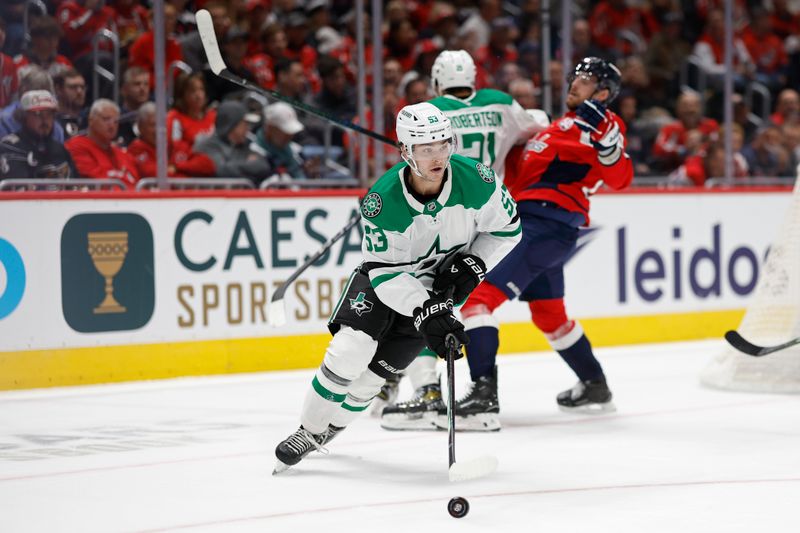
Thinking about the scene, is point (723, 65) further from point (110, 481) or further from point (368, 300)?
point (110, 481)

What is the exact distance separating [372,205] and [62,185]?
3010mm

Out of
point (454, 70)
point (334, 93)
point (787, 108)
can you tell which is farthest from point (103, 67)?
point (787, 108)

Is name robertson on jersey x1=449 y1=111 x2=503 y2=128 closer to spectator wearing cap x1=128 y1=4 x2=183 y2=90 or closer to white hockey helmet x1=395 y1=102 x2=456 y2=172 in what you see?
white hockey helmet x1=395 y1=102 x2=456 y2=172

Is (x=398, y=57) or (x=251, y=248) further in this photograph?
(x=398, y=57)

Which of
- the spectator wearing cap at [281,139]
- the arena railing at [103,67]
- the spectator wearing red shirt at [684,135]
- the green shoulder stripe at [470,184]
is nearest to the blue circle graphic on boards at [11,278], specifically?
the arena railing at [103,67]

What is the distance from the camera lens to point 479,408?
15.6 ft

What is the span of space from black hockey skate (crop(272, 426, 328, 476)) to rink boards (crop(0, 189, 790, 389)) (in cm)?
254

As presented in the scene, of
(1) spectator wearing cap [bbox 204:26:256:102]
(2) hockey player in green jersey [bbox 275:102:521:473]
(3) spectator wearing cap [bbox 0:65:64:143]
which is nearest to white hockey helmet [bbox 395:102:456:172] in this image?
(2) hockey player in green jersey [bbox 275:102:521:473]

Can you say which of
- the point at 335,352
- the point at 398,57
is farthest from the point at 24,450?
the point at 398,57

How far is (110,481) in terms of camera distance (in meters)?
3.88

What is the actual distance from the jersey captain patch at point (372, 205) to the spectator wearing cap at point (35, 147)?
2.98 metres

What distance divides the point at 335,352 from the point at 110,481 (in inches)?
32.3

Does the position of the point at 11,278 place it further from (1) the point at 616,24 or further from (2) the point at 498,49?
(1) the point at 616,24

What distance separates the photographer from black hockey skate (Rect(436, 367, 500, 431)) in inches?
187
